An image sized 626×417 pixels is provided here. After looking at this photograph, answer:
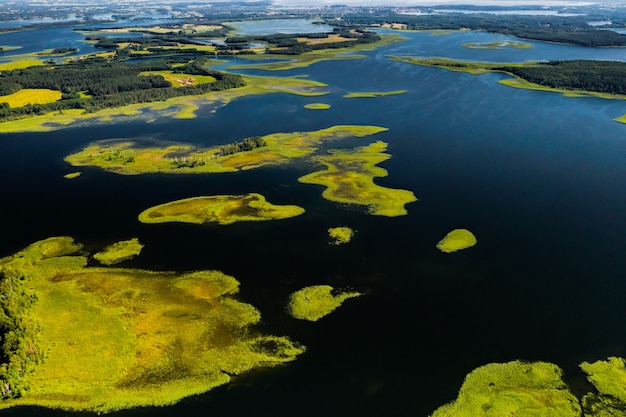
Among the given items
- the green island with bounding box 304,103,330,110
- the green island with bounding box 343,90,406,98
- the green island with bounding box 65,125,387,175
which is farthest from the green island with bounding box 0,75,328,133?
the green island with bounding box 65,125,387,175

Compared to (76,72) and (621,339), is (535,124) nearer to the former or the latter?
(621,339)

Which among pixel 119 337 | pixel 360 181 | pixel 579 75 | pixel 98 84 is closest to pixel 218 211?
pixel 360 181

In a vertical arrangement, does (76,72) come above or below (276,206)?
above

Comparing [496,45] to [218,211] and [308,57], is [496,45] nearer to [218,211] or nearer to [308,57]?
[308,57]

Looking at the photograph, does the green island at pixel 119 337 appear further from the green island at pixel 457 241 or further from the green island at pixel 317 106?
the green island at pixel 317 106

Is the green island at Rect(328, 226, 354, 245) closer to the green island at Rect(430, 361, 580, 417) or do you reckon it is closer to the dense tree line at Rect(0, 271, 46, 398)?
the green island at Rect(430, 361, 580, 417)

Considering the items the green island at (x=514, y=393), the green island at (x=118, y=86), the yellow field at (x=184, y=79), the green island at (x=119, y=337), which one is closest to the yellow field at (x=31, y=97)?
the green island at (x=118, y=86)

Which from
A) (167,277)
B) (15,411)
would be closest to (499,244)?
(167,277)
